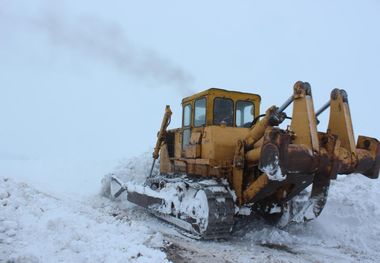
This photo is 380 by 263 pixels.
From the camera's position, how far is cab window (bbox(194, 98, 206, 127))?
9305mm

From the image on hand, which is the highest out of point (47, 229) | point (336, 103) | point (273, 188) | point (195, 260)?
point (336, 103)

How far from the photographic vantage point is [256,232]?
848 cm

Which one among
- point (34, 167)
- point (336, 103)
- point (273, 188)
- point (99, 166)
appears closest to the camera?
point (336, 103)

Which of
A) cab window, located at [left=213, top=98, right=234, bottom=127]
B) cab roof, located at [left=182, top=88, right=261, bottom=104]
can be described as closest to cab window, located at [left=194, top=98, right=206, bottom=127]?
cab roof, located at [left=182, top=88, right=261, bottom=104]

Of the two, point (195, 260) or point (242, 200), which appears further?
point (242, 200)

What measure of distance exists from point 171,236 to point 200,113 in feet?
9.00

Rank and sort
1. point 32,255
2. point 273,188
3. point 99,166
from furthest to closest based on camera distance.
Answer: point 99,166
point 273,188
point 32,255

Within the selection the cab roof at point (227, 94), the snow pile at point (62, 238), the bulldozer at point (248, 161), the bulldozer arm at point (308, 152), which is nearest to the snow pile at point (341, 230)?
the bulldozer at point (248, 161)

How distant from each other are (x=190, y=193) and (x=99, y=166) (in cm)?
1155

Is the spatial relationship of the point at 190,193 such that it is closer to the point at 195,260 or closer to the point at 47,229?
the point at 195,260

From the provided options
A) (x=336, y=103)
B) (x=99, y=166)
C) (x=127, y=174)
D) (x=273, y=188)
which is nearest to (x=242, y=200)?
(x=273, y=188)

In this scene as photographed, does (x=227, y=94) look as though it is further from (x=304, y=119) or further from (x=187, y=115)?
(x=304, y=119)

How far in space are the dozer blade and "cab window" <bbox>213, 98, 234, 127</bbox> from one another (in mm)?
1431

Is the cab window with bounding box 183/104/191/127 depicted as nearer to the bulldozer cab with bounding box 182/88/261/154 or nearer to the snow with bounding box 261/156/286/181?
the bulldozer cab with bounding box 182/88/261/154
